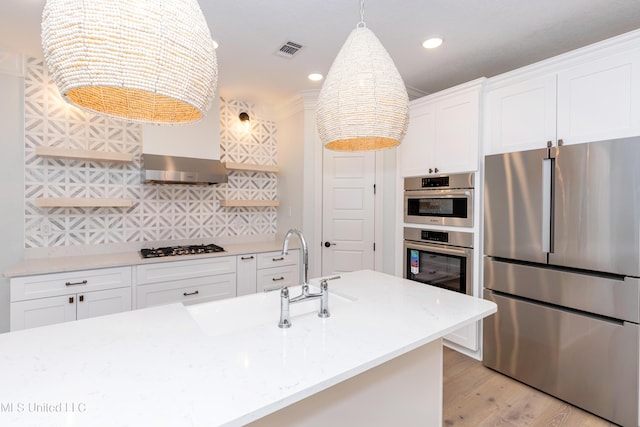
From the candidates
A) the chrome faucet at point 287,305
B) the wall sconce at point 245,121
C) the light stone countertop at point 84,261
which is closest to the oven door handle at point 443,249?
the light stone countertop at point 84,261

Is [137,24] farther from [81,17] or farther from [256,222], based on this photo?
[256,222]

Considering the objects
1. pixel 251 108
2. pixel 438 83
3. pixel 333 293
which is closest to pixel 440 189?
pixel 438 83

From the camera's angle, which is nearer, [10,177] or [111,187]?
[10,177]

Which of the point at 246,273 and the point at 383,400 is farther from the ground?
the point at 246,273

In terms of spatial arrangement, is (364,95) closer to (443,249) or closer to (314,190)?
(443,249)

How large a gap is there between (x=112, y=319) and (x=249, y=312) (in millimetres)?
569

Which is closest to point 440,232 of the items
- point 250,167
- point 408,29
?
point 408,29

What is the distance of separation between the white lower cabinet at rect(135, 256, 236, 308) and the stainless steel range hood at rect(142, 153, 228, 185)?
2.50 feet

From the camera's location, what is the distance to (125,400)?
30.3 inches

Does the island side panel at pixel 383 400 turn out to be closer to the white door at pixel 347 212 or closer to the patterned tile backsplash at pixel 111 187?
the white door at pixel 347 212

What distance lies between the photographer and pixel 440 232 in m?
2.77

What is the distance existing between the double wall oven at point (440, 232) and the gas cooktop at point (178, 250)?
1.95 meters

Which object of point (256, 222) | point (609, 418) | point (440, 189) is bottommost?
point (609, 418)

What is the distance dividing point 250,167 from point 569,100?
2886 mm
